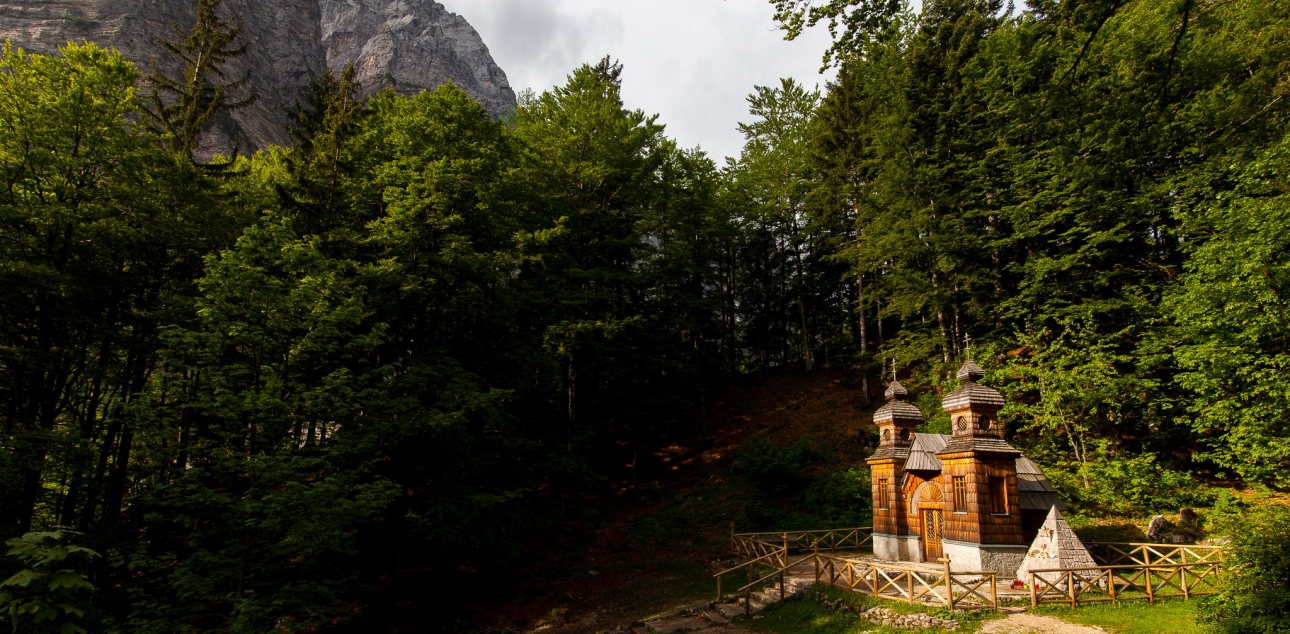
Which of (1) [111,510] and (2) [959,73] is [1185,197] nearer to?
(2) [959,73]

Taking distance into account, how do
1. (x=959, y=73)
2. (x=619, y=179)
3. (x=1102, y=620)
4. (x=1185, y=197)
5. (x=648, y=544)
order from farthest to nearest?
(x=619, y=179) < (x=959, y=73) < (x=648, y=544) < (x=1185, y=197) < (x=1102, y=620)

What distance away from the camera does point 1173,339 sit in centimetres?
1773

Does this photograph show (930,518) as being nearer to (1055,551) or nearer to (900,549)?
(900,549)

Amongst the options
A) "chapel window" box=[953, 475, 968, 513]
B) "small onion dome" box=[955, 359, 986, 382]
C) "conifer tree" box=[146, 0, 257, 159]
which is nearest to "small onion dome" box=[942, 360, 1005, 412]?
"small onion dome" box=[955, 359, 986, 382]

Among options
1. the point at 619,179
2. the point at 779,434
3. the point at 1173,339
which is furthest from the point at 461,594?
the point at 1173,339

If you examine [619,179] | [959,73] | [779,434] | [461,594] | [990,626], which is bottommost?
[461,594]

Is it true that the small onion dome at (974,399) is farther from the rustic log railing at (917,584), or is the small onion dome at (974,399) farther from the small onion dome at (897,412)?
the rustic log railing at (917,584)

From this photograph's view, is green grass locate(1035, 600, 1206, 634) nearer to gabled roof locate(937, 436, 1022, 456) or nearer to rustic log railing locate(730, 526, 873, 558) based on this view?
gabled roof locate(937, 436, 1022, 456)

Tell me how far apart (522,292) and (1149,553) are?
20.8 metres

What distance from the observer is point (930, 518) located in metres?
17.0

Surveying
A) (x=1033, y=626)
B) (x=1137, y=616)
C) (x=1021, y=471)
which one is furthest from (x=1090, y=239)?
(x=1033, y=626)

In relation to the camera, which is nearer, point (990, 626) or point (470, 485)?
point (990, 626)

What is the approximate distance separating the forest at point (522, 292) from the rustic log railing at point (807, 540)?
16.6 ft

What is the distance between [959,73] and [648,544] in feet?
76.9
